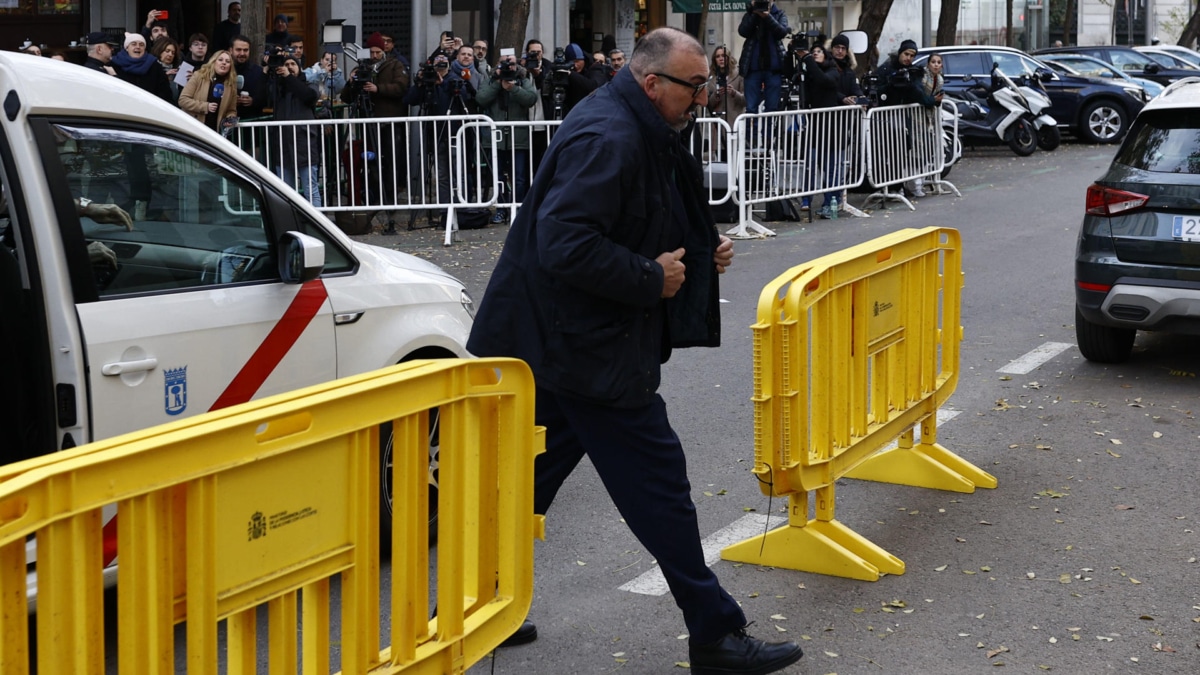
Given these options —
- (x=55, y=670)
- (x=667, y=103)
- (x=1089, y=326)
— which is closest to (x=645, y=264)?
(x=667, y=103)

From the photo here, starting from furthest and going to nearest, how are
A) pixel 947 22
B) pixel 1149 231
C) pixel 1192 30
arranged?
1. pixel 1192 30
2. pixel 947 22
3. pixel 1149 231

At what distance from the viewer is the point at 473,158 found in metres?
14.9

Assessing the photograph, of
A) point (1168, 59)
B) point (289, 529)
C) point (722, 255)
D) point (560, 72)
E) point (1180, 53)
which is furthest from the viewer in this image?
point (1180, 53)

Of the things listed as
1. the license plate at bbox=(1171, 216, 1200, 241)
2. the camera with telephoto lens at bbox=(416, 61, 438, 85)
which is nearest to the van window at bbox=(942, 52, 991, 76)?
the camera with telephoto lens at bbox=(416, 61, 438, 85)

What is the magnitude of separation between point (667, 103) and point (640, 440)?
94 centimetres

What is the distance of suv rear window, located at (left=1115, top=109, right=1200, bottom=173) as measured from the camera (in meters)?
8.32

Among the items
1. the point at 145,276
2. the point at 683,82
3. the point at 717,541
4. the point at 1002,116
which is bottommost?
the point at 717,541

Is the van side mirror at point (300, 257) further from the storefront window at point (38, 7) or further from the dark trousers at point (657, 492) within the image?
the storefront window at point (38, 7)

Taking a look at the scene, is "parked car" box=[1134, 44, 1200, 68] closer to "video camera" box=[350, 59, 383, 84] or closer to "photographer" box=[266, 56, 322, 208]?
"video camera" box=[350, 59, 383, 84]

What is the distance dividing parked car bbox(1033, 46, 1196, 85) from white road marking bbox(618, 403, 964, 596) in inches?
1050

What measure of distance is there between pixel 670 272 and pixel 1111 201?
4.97m

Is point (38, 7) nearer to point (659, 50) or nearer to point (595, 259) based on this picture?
point (659, 50)

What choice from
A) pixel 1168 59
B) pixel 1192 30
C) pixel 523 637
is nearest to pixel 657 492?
pixel 523 637

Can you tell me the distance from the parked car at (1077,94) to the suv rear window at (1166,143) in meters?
17.2
